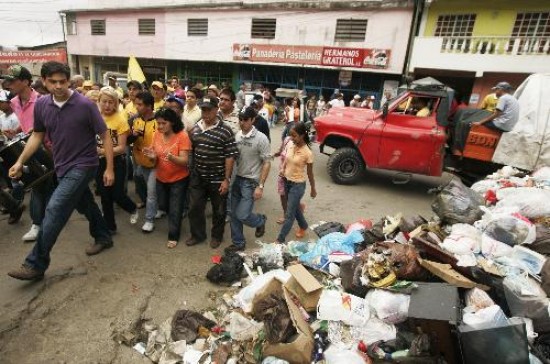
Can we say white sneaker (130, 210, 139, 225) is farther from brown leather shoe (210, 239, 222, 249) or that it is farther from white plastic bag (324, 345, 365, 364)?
white plastic bag (324, 345, 365, 364)

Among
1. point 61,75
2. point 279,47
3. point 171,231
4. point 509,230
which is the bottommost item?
point 171,231

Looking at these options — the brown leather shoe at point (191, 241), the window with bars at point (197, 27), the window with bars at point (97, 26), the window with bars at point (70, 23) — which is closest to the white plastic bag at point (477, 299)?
the brown leather shoe at point (191, 241)

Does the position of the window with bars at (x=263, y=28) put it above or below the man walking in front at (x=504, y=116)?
above

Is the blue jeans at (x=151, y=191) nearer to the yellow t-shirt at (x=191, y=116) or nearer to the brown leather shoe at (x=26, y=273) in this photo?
the yellow t-shirt at (x=191, y=116)

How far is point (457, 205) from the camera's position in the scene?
408 centimetres

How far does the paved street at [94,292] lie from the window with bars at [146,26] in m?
20.8

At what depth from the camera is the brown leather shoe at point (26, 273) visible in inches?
119

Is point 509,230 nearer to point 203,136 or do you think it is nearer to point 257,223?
point 257,223

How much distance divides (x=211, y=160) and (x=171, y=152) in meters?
0.46

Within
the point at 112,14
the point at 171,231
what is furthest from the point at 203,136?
the point at 112,14

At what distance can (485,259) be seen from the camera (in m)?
3.26

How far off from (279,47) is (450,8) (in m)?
8.08

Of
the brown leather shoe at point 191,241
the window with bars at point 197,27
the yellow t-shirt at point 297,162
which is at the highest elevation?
the window with bars at point 197,27

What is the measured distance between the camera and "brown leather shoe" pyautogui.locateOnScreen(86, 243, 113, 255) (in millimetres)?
3738
